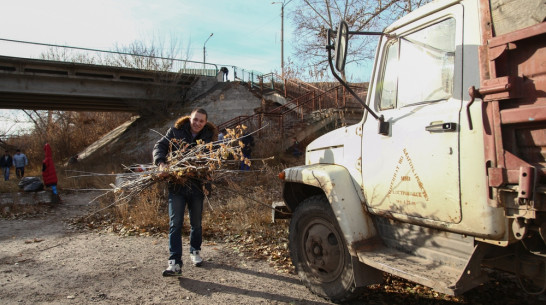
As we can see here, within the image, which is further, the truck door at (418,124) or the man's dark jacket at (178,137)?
the man's dark jacket at (178,137)


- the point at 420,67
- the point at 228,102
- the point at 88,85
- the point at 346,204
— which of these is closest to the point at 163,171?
the point at 346,204

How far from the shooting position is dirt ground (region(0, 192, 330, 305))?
149 inches

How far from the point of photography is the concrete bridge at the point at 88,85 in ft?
67.1

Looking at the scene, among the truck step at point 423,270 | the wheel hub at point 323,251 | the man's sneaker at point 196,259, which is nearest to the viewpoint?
the truck step at point 423,270

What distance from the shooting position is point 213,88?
2506 centimetres

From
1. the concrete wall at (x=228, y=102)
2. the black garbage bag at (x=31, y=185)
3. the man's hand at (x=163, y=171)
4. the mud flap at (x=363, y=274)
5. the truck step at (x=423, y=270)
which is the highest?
the concrete wall at (x=228, y=102)

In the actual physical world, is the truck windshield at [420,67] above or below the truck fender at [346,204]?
above

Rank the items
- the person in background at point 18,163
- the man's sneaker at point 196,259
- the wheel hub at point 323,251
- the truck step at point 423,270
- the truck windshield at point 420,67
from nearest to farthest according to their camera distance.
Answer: the truck step at point 423,270 → the truck windshield at point 420,67 → the wheel hub at point 323,251 → the man's sneaker at point 196,259 → the person in background at point 18,163

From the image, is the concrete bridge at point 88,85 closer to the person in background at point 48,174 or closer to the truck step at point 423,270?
the person in background at point 48,174

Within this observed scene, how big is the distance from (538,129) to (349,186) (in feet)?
5.16

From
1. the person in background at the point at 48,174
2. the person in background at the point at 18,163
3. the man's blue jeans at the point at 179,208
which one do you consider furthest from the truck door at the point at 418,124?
the person in background at the point at 18,163

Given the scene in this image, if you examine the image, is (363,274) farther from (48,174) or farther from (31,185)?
(31,185)

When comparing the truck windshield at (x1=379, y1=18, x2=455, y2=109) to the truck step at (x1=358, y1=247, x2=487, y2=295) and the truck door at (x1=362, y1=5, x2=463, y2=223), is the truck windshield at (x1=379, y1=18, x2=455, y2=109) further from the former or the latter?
the truck step at (x1=358, y1=247, x2=487, y2=295)

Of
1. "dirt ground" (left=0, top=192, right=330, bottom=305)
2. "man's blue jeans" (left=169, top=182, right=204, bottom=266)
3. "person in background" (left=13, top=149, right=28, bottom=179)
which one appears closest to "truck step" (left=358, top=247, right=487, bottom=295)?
"dirt ground" (left=0, top=192, right=330, bottom=305)
